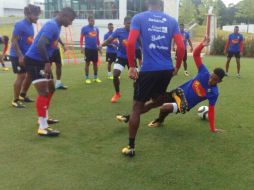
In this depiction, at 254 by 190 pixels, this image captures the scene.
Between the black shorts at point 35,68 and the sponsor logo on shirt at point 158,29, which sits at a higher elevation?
the sponsor logo on shirt at point 158,29

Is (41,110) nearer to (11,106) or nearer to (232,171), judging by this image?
(11,106)

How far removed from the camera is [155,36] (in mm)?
4535

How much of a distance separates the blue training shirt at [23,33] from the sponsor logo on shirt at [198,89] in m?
3.75

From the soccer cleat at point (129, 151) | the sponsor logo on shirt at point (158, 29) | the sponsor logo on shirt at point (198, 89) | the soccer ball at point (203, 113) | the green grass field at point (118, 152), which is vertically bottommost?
the green grass field at point (118, 152)

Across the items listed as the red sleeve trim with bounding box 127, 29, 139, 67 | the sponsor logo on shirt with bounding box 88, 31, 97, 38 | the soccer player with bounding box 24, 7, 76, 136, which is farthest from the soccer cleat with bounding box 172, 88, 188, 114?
the sponsor logo on shirt with bounding box 88, 31, 97, 38

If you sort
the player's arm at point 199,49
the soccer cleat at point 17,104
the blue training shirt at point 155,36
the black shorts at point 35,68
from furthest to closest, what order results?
the soccer cleat at point 17,104 → the black shorts at point 35,68 → the player's arm at point 199,49 → the blue training shirt at point 155,36

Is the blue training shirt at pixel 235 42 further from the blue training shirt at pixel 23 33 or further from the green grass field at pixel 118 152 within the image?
the blue training shirt at pixel 23 33

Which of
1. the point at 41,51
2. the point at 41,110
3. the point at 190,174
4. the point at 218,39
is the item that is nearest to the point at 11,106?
the point at 41,110

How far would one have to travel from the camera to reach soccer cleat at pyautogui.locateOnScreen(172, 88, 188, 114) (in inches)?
223

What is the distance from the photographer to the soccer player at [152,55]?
4.47 metres

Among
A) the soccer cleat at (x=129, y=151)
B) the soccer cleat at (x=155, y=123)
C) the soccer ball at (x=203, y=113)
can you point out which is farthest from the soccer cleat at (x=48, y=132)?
the soccer ball at (x=203, y=113)

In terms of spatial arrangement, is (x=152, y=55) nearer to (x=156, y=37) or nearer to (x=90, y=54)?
(x=156, y=37)

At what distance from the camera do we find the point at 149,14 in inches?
177

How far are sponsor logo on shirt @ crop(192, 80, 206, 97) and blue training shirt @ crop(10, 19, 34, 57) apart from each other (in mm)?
3750
